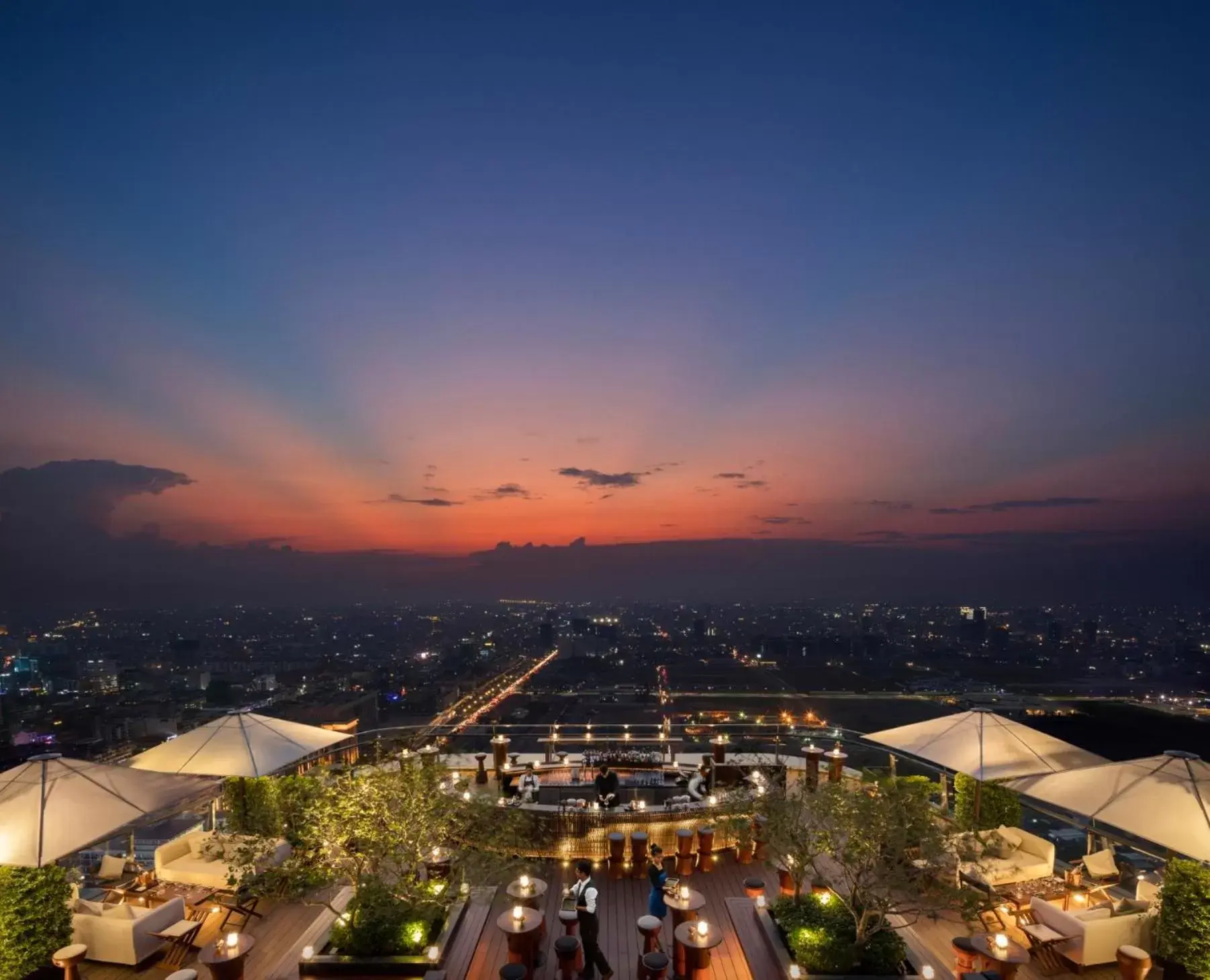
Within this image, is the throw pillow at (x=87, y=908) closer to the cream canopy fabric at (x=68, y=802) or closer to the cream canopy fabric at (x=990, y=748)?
the cream canopy fabric at (x=68, y=802)

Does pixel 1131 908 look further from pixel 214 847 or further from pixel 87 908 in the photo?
pixel 87 908

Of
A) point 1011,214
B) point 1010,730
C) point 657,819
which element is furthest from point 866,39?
point 657,819

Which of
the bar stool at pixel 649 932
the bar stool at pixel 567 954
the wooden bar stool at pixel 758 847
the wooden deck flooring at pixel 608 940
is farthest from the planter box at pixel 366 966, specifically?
the wooden bar stool at pixel 758 847

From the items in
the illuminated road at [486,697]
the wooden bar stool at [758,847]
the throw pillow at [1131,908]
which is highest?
the throw pillow at [1131,908]

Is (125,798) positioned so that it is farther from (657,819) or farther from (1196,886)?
(1196,886)

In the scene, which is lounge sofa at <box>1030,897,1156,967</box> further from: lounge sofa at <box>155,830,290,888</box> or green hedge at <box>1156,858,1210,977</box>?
lounge sofa at <box>155,830,290,888</box>
